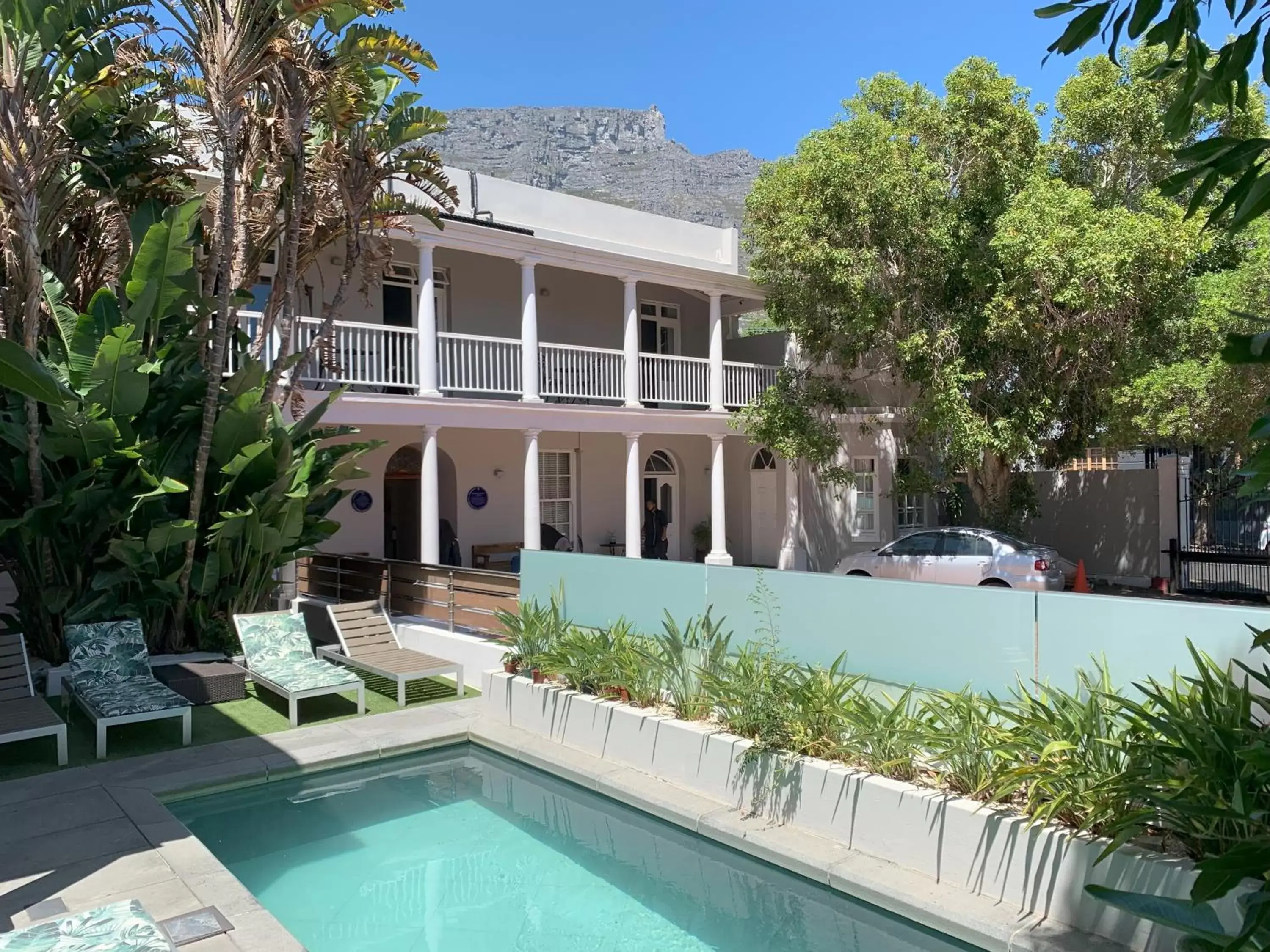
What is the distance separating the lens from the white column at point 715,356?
1912 cm

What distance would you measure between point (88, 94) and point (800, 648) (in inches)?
351

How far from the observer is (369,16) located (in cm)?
977

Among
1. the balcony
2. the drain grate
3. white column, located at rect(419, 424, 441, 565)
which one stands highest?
the balcony

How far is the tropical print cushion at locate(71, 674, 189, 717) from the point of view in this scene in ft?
27.2

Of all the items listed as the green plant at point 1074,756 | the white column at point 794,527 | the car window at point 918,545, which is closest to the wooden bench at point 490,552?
the white column at point 794,527

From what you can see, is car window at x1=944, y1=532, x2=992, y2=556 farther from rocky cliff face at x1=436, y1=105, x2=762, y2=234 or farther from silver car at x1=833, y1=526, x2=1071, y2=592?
rocky cliff face at x1=436, y1=105, x2=762, y2=234

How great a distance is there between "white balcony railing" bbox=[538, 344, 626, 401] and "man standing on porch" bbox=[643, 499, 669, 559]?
4.18m

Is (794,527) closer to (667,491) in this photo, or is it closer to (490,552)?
(667,491)

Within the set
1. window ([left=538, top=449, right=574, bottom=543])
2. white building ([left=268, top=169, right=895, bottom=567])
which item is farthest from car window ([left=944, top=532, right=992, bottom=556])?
window ([left=538, top=449, right=574, bottom=543])

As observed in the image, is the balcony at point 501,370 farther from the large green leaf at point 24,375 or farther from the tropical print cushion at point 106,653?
the large green leaf at point 24,375

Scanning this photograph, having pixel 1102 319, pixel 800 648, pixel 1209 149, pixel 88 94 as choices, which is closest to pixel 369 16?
pixel 88 94

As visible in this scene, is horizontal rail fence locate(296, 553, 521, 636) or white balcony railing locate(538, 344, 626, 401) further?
white balcony railing locate(538, 344, 626, 401)

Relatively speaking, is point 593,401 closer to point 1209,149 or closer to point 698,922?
point 698,922

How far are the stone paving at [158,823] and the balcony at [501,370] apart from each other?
5.04 m
